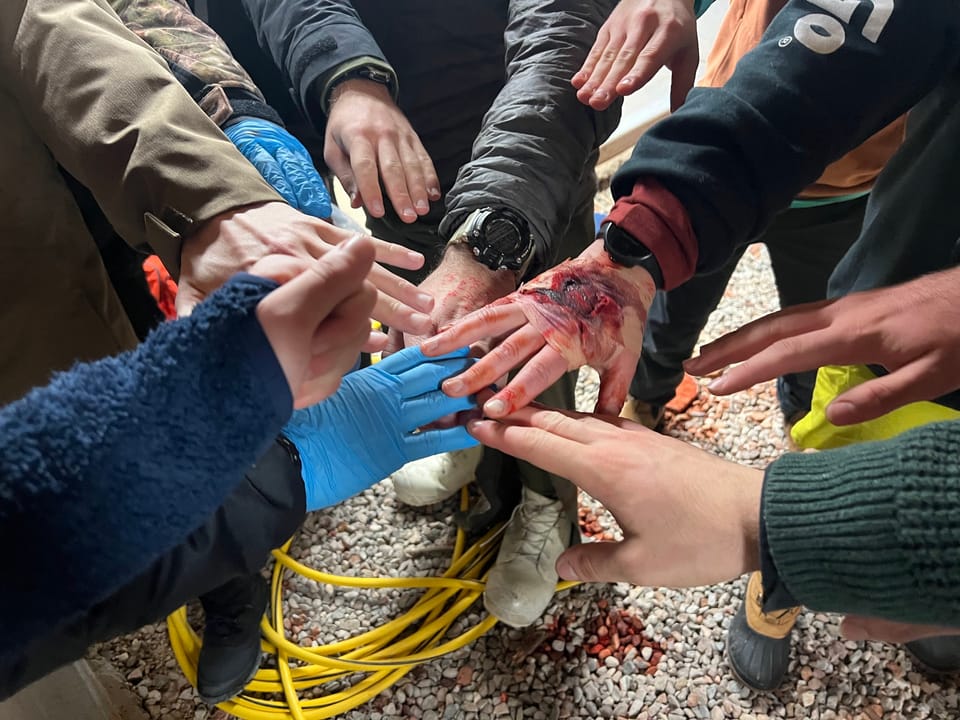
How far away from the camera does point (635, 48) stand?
3.54ft

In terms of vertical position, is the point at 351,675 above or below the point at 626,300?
below

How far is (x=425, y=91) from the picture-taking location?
4.34ft

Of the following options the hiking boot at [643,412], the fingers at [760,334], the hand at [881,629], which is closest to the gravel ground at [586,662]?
the hiking boot at [643,412]

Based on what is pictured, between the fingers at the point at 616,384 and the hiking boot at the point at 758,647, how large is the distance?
1.92 feet

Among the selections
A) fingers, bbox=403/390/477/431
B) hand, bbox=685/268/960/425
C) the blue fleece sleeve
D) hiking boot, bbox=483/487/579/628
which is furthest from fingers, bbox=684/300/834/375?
hiking boot, bbox=483/487/579/628

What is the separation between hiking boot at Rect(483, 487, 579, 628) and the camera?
4.73 ft

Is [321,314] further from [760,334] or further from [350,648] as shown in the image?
[350,648]

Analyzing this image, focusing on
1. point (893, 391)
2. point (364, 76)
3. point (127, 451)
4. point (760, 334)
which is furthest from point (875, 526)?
point (364, 76)

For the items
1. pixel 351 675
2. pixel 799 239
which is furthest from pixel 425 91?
pixel 351 675

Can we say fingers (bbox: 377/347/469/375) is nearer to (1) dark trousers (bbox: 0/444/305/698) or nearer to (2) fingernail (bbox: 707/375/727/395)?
(1) dark trousers (bbox: 0/444/305/698)

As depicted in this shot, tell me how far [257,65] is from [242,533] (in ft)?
3.41

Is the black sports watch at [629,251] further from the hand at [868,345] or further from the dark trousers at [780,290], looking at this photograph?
the dark trousers at [780,290]

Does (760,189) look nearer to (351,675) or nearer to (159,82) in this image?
(159,82)

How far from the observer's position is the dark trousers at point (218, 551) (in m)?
0.92
